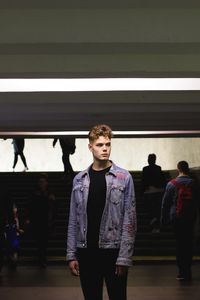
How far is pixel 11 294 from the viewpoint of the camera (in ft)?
30.6

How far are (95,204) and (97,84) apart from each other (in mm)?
3559

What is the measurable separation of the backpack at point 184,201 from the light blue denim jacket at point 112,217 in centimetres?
556

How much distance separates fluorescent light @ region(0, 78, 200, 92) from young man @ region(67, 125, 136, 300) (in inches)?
128

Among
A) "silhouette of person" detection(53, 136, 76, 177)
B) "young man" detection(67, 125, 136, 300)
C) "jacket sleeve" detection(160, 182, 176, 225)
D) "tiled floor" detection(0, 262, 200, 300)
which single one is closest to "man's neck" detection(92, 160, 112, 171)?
"young man" detection(67, 125, 136, 300)

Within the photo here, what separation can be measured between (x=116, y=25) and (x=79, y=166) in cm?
1964

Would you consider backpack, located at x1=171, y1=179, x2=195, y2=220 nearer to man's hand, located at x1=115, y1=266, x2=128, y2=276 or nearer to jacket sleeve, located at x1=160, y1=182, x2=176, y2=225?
jacket sleeve, located at x1=160, y1=182, x2=176, y2=225

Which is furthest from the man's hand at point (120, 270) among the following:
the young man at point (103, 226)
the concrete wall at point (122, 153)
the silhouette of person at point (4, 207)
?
the concrete wall at point (122, 153)

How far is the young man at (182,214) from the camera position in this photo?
10.7 m

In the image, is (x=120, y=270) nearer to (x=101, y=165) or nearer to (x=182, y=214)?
(x=101, y=165)

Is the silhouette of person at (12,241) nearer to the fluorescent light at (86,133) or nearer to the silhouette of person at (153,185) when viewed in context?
the fluorescent light at (86,133)

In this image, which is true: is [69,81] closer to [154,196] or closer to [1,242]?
[1,242]

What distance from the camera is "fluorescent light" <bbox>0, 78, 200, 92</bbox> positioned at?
27.9 ft

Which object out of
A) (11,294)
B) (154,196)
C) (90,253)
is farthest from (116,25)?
(154,196)

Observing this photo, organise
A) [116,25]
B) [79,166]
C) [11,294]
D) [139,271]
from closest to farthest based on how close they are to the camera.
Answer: [116,25] → [11,294] → [139,271] → [79,166]
